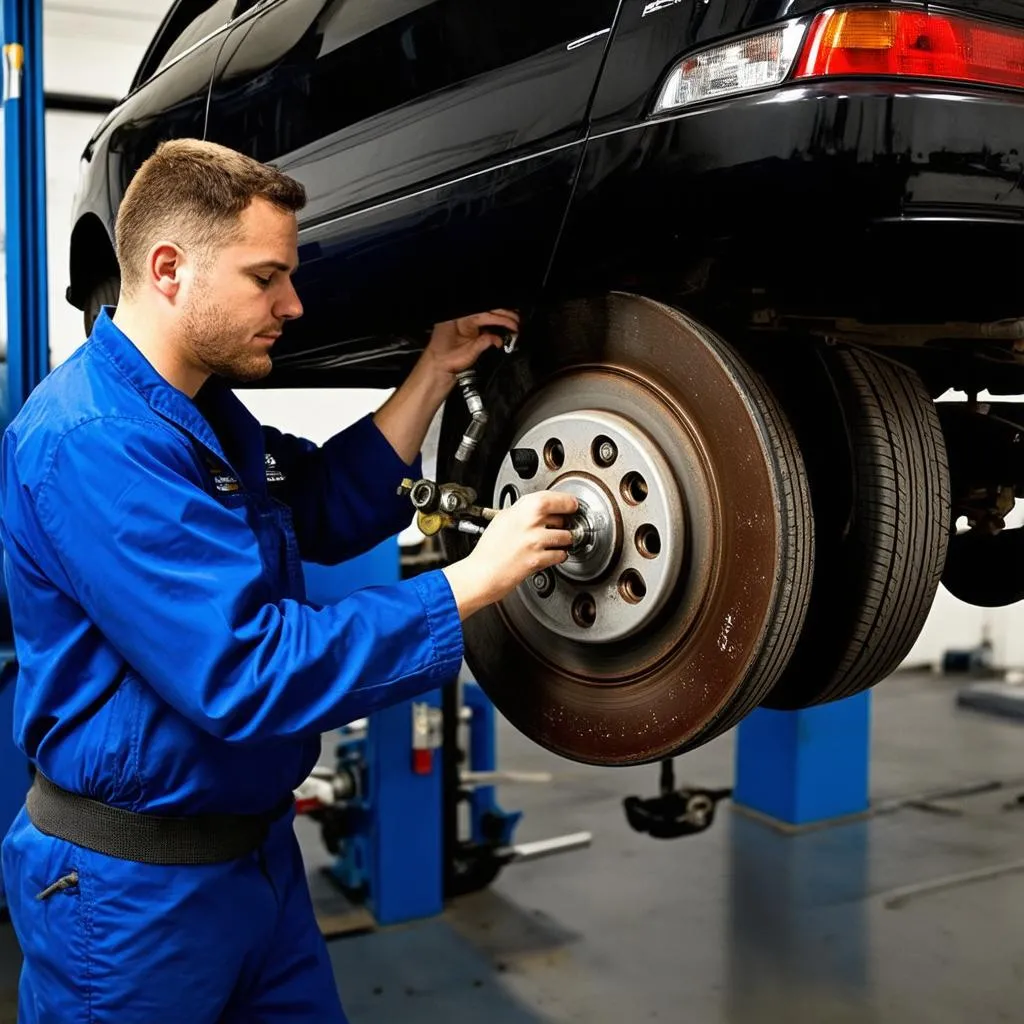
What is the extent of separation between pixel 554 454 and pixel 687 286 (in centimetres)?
25

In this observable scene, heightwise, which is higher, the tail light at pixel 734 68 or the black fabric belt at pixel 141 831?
the tail light at pixel 734 68

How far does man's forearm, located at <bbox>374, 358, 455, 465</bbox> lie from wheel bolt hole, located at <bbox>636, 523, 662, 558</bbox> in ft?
1.34

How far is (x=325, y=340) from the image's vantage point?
1.66 m

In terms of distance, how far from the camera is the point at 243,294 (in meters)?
1.24

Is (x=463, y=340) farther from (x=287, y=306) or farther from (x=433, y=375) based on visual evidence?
(x=287, y=306)

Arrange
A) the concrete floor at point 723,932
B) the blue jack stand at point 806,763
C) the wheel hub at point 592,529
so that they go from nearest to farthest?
the wheel hub at point 592,529
the concrete floor at point 723,932
the blue jack stand at point 806,763

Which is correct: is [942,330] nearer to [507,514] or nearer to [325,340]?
[507,514]

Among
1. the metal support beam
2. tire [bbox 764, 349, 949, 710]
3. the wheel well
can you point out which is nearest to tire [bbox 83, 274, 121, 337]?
the wheel well

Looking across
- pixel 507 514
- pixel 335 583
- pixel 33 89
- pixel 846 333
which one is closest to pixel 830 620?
pixel 846 333

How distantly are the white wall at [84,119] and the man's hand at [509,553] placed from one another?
159 inches

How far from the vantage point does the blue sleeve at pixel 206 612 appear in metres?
1.11

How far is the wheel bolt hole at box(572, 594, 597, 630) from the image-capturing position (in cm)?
133

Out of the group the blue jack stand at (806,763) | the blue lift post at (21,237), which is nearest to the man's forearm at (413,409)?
the blue lift post at (21,237)

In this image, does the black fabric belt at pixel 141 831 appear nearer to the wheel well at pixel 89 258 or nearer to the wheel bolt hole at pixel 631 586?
the wheel bolt hole at pixel 631 586
